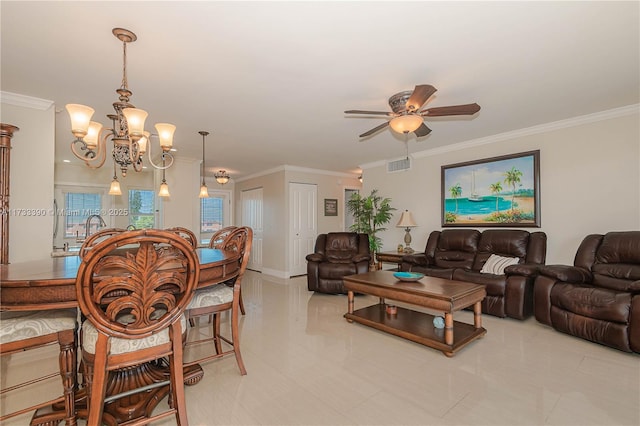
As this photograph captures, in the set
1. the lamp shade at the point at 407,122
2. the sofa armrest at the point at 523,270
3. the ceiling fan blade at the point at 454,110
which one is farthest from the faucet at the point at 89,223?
the sofa armrest at the point at 523,270

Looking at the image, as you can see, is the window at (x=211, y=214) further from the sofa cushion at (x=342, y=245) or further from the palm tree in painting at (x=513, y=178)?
the palm tree in painting at (x=513, y=178)

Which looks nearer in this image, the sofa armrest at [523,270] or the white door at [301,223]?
the sofa armrest at [523,270]

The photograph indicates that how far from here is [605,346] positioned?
2730mm

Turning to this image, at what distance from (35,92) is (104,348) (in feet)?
9.21

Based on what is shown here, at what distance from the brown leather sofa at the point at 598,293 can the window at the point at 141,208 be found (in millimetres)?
7426

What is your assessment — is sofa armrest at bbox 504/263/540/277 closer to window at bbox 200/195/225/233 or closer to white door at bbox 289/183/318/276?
white door at bbox 289/183/318/276

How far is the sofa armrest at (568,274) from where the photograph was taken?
122 inches

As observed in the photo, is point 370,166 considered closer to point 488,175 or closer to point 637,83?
point 488,175

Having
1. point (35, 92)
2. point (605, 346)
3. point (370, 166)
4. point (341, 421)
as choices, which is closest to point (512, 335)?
point (605, 346)

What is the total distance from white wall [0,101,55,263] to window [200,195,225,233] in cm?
501

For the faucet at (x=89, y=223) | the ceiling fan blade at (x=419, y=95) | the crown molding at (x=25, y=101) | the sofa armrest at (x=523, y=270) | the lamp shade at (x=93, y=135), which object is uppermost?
the crown molding at (x=25, y=101)

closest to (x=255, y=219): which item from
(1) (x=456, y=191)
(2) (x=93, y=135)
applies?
(1) (x=456, y=191)

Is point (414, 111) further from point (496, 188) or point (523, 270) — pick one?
point (496, 188)

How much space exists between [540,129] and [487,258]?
189cm
